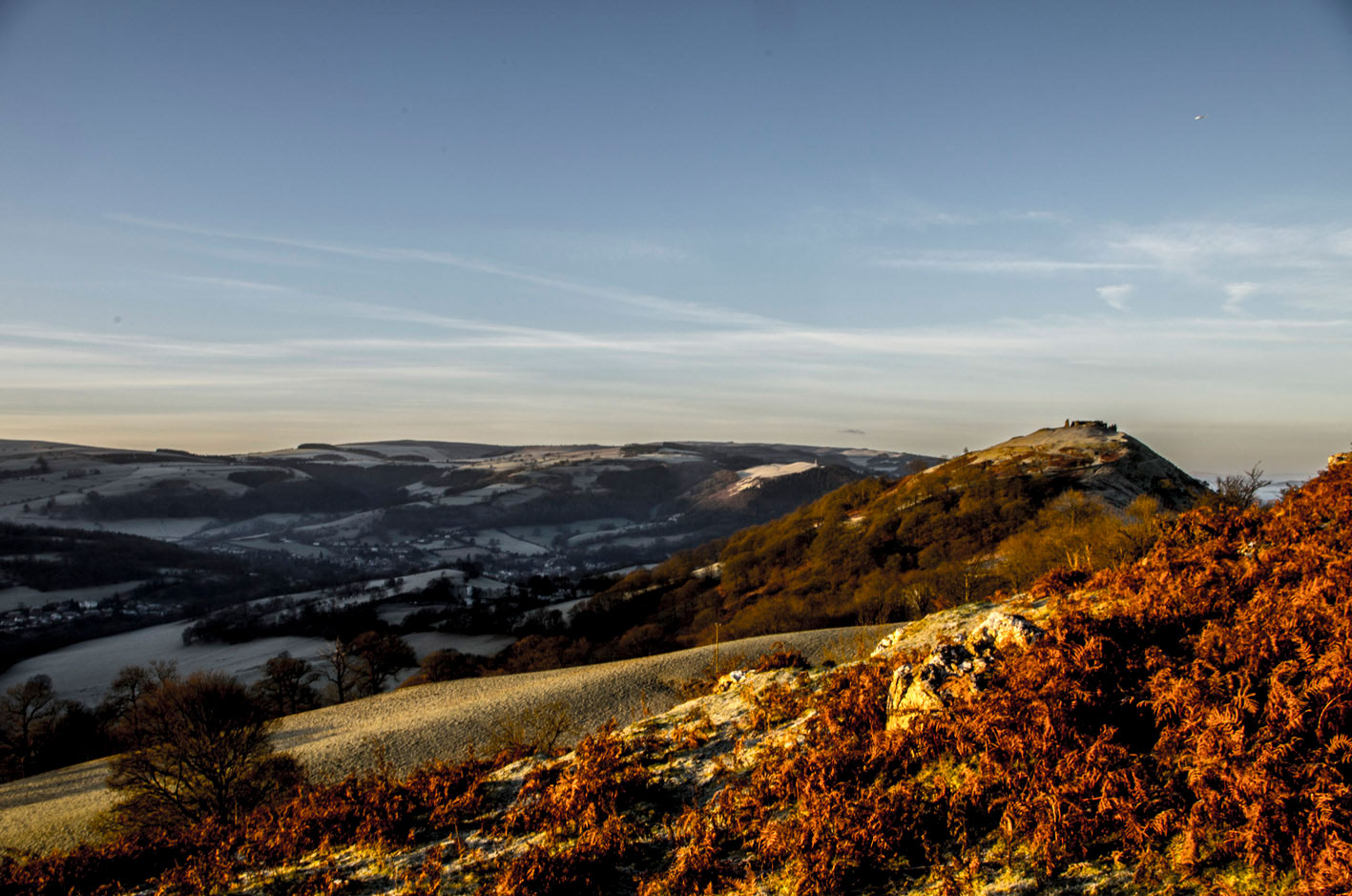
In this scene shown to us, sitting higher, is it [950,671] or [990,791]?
[950,671]

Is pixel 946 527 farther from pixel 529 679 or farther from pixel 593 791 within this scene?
pixel 593 791

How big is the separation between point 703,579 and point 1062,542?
53.9 metres

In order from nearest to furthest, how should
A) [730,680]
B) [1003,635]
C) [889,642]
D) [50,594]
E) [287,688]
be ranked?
1. [1003,635]
2. [730,680]
3. [889,642]
4. [287,688]
5. [50,594]

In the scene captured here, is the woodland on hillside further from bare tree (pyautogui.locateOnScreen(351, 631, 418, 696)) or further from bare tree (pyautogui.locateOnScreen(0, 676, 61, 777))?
bare tree (pyautogui.locateOnScreen(0, 676, 61, 777))

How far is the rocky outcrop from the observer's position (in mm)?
6762

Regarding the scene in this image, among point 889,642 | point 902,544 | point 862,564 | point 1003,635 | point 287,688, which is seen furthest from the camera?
point 902,544

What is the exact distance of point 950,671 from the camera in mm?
6996

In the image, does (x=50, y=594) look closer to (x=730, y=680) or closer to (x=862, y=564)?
(x=862, y=564)

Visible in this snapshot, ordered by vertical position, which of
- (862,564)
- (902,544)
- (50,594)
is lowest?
(50,594)

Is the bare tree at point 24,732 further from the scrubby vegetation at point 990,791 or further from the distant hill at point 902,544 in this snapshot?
the scrubby vegetation at point 990,791

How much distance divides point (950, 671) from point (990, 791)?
1625mm

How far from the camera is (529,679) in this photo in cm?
3412

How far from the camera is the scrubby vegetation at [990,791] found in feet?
15.1

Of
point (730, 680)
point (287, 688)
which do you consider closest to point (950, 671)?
point (730, 680)
